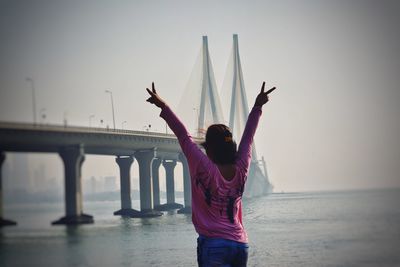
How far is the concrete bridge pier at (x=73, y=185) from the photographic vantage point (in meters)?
28.3

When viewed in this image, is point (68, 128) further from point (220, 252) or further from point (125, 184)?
point (220, 252)

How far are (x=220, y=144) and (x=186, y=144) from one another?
0.65ft

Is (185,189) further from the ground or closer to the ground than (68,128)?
closer to the ground

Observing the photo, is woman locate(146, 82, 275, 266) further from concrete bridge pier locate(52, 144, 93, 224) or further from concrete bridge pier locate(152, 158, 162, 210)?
concrete bridge pier locate(152, 158, 162, 210)

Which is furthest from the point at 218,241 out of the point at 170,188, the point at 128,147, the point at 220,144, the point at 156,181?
the point at 156,181

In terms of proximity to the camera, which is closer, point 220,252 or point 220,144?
point 220,252

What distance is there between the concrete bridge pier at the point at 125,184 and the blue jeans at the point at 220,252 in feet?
130

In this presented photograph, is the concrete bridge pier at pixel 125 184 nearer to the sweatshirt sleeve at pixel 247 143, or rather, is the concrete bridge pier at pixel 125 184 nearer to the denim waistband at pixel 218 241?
→ the sweatshirt sleeve at pixel 247 143

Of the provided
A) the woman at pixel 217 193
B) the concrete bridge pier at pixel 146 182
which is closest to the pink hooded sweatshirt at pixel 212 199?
the woman at pixel 217 193

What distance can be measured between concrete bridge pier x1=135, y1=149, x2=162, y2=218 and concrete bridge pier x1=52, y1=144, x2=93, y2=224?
13.5 meters

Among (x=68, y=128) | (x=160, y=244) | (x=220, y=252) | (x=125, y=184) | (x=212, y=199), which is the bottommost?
(x=160, y=244)

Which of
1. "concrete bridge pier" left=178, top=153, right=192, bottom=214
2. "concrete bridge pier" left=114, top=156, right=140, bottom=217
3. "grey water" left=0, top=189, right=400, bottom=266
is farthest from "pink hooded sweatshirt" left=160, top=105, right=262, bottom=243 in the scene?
"concrete bridge pier" left=178, top=153, right=192, bottom=214

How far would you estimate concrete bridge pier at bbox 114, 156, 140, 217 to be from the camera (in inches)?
1734

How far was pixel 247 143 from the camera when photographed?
13.9ft
